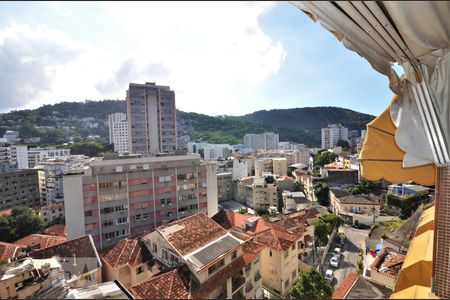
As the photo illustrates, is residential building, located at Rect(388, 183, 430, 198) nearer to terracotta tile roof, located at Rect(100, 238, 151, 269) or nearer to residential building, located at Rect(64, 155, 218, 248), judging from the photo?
residential building, located at Rect(64, 155, 218, 248)

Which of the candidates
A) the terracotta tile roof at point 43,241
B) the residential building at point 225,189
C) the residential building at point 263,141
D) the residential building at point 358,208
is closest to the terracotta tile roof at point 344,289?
the terracotta tile roof at point 43,241

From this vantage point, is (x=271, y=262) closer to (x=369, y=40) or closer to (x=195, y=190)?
(x=369, y=40)

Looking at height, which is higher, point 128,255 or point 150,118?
point 150,118

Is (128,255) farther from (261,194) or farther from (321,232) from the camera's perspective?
(261,194)

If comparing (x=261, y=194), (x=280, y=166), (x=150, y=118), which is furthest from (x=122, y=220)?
(x=280, y=166)

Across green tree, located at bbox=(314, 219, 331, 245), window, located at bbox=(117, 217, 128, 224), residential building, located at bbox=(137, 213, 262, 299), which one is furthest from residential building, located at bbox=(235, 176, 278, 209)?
residential building, located at bbox=(137, 213, 262, 299)

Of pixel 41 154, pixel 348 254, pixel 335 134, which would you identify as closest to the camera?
pixel 348 254
